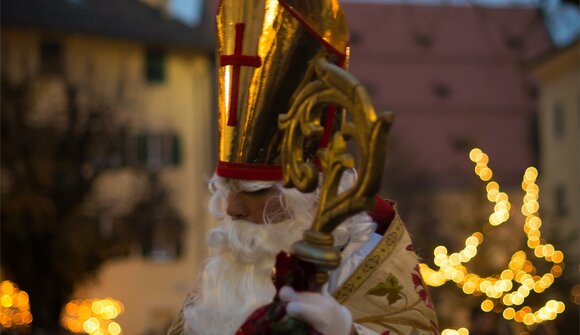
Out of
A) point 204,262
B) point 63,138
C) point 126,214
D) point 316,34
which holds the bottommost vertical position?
point 126,214

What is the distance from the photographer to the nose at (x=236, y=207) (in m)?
3.21

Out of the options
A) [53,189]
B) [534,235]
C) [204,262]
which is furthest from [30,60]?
[204,262]

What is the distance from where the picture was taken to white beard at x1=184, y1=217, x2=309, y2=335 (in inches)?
126

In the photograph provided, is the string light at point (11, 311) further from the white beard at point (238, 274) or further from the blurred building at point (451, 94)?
the blurred building at point (451, 94)

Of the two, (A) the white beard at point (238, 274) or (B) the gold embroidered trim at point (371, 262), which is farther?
(A) the white beard at point (238, 274)

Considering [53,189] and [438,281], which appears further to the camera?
[53,189]

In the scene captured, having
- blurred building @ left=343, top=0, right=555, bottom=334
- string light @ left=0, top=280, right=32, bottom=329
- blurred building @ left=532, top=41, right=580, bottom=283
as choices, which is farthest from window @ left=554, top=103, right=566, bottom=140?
string light @ left=0, top=280, right=32, bottom=329

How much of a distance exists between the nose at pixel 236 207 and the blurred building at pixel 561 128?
22.4 m

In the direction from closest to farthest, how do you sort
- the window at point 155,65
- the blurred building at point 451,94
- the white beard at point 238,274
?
the white beard at point 238,274 < the window at point 155,65 < the blurred building at point 451,94

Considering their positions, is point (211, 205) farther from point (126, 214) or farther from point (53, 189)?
point (126, 214)

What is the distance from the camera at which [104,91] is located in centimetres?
2447

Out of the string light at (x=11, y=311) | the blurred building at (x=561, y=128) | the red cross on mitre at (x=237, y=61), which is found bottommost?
the string light at (x=11, y=311)

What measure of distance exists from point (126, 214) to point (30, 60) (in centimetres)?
426

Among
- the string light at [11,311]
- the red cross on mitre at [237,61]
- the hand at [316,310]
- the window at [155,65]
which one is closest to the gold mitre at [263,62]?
the red cross on mitre at [237,61]
